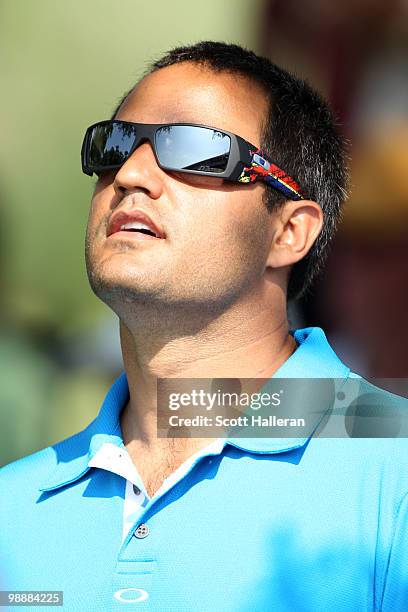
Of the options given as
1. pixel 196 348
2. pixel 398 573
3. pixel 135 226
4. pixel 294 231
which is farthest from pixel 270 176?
pixel 398 573

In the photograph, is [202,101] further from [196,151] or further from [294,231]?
[294,231]

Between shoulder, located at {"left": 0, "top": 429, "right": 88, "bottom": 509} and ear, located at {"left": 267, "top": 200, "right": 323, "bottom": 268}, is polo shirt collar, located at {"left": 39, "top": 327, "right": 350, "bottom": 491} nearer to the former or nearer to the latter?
shoulder, located at {"left": 0, "top": 429, "right": 88, "bottom": 509}

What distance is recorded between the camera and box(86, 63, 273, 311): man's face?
2.60 metres

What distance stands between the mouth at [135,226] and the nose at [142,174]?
7cm

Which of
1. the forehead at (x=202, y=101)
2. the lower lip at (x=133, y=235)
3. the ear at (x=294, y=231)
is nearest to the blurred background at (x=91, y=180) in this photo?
the ear at (x=294, y=231)

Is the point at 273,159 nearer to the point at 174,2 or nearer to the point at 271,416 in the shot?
the point at 271,416

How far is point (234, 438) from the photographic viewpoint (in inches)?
96.6

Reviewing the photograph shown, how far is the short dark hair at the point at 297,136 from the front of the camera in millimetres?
2863

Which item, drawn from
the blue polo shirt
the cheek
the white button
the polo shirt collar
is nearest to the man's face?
the cheek

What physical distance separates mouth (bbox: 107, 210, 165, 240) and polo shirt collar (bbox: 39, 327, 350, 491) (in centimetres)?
54

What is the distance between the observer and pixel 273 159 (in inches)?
111

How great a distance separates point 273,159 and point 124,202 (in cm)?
49

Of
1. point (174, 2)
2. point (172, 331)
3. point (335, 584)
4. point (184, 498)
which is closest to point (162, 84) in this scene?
point (172, 331)

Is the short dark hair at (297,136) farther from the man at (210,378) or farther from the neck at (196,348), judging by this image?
the neck at (196,348)
